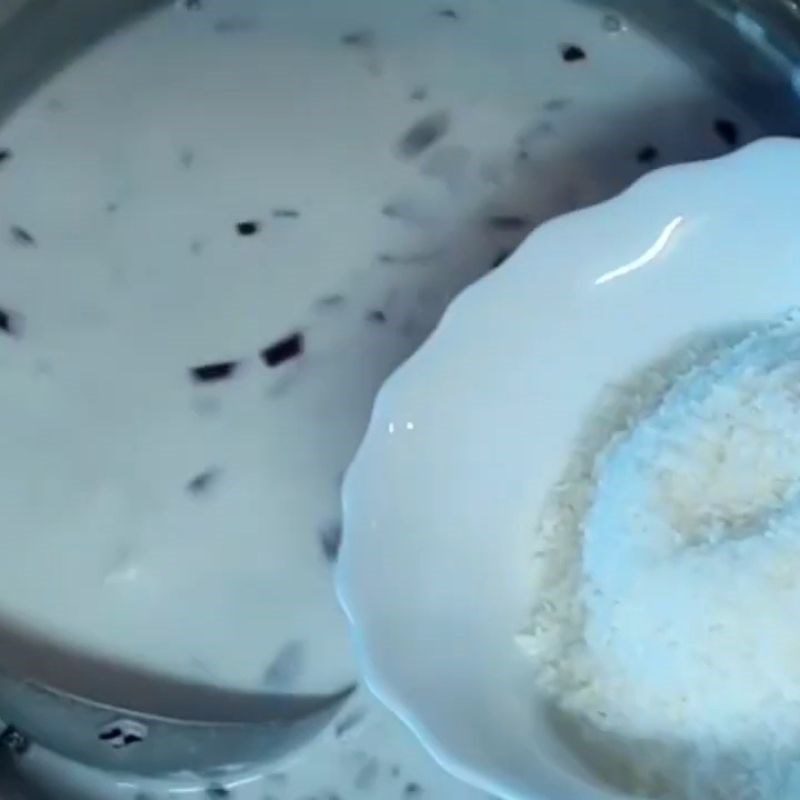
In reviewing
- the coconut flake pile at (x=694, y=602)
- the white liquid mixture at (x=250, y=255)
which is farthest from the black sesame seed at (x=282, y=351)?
the coconut flake pile at (x=694, y=602)

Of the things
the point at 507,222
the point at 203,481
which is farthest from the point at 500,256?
the point at 203,481

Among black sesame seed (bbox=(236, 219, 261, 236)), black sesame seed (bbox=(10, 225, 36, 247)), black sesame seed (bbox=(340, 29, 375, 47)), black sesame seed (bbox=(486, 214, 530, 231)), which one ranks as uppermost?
black sesame seed (bbox=(340, 29, 375, 47))

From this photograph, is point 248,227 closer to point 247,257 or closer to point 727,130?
point 247,257

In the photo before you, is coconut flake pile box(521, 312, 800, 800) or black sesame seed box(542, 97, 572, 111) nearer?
coconut flake pile box(521, 312, 800, 800)

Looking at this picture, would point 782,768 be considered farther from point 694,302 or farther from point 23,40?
point 23,40

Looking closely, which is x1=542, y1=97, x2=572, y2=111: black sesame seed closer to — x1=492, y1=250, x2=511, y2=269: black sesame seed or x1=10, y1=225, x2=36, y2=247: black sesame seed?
x1=492, y1=250, x2=511, y2=269: black sesame seed

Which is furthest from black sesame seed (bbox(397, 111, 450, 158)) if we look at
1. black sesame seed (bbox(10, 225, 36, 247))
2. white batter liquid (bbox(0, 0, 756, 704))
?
black sesame seed (bbox(10, 225, 36, 247))

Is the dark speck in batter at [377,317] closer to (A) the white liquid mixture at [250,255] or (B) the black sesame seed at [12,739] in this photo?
(A) the white liquid mixture at [250,255]
